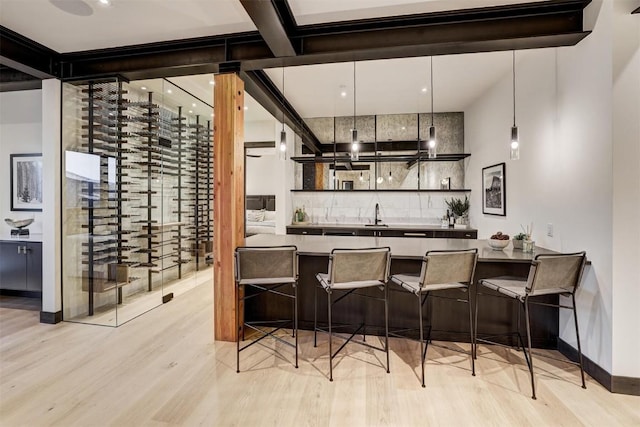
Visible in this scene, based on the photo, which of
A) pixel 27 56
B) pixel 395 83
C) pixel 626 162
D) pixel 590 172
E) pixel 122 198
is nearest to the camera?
pixel 626 162

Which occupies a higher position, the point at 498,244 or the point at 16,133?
the point at 16,133

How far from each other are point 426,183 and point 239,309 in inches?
152

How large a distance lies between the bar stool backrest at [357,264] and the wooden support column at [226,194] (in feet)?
3.65

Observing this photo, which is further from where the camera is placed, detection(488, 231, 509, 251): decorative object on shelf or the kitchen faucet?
the kitchen faucet

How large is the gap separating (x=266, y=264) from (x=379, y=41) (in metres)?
2.11

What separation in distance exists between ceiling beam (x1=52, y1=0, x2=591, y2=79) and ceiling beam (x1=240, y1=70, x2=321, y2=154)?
358 millimetres

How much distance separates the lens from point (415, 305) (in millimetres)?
3115

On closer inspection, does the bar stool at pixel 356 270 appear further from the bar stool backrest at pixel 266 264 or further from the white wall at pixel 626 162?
the white wall at pixel 626 162

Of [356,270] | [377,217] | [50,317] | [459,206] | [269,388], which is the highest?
[459,206]

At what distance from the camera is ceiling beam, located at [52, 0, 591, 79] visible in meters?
2.49

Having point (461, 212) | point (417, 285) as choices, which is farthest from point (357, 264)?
point (461, 212)

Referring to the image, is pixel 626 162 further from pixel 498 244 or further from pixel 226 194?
pixel 226 194

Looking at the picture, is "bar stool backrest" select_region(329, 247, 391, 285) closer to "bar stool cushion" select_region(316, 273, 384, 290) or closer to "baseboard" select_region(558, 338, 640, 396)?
"bar stool cushion" select_region(316, 273, 384, 290)

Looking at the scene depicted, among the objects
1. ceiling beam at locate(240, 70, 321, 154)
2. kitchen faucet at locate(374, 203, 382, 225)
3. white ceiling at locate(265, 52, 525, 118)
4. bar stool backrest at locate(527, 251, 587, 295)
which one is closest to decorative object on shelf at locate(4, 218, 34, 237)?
ceiling beam at locate(240, 70, 321, 154)
